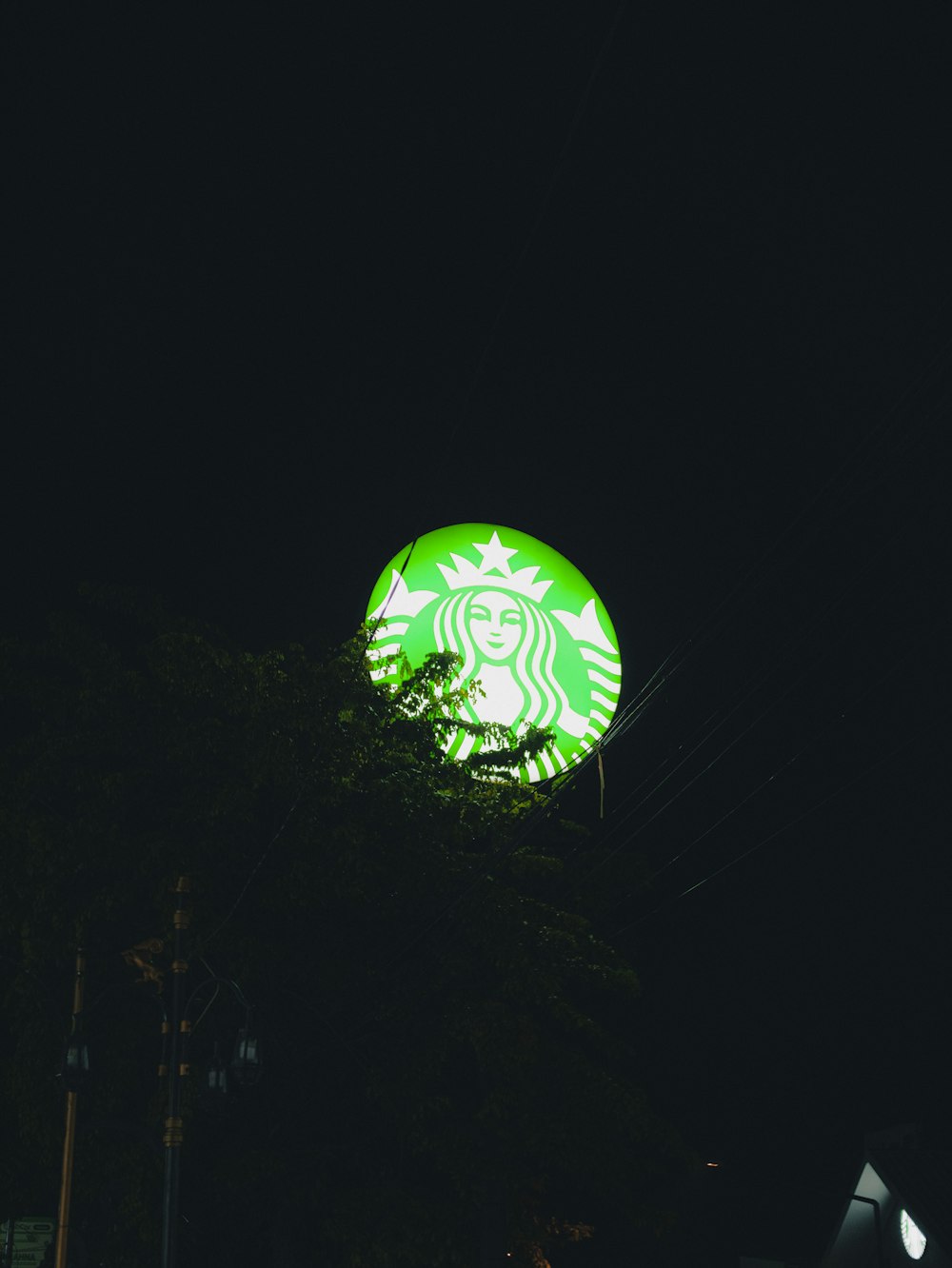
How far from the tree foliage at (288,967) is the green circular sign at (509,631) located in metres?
1.60

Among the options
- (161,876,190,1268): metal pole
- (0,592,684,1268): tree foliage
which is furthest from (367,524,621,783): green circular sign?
(161,876,190,1268): metal pole

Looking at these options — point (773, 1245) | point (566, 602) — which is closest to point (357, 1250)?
point (566, 602)

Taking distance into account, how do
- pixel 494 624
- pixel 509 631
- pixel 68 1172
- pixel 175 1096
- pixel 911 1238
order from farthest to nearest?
1. pixel 911 1238
2. pixel 509 631
3. pixel 494 624
4. pixel 68 1172
5. pixel 175 1096

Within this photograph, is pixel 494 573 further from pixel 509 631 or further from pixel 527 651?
pixel 527 651

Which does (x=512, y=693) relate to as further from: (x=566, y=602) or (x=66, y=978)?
(x=66, y=978)

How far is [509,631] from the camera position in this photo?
58.6 feet

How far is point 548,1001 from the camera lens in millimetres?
14219

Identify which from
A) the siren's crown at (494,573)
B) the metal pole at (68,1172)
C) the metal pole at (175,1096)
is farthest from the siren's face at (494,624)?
the metal pole at (68,1172)

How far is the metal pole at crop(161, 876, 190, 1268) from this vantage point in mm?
10203

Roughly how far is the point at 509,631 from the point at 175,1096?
9.00 m

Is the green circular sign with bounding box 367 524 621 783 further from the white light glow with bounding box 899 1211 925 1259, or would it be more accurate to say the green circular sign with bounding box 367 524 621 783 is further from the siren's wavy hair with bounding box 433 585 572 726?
the white light glow with bounding box 899 1211 925 1259

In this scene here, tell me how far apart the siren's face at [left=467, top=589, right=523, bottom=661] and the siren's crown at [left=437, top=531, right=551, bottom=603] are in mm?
213

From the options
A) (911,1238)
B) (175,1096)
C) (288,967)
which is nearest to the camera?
(175,1096)

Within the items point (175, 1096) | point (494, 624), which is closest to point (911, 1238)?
point (494, 624)
